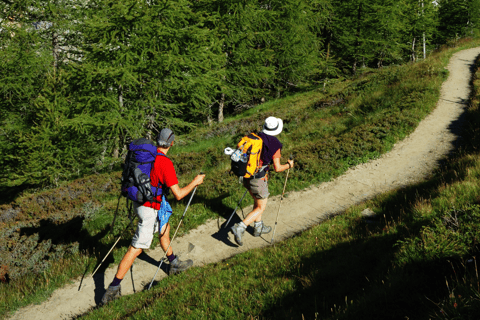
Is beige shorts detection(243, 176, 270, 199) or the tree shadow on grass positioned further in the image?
beige shorts detection(243, 176, 270, 199)

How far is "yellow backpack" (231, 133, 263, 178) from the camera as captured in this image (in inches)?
218

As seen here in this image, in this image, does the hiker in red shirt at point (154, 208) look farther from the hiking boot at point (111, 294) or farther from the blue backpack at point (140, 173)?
the blue backpack at point (140, 173)

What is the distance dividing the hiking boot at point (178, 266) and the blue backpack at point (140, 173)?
1.74 metres

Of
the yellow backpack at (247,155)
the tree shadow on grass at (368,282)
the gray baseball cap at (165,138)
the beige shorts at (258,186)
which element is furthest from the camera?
the beige shorts at (258,186)

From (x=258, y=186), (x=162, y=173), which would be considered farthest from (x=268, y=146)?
(x=162, y=173)

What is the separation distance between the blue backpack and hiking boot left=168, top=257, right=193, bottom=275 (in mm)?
1741

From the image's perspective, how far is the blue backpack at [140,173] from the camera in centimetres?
450

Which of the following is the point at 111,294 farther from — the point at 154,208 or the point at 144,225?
the point at 154,208

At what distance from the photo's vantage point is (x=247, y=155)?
5582mm

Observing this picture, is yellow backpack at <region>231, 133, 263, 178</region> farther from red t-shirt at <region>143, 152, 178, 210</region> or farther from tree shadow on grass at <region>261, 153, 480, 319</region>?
tree shadow on grass at <region>261, 153, 480, 319</region>

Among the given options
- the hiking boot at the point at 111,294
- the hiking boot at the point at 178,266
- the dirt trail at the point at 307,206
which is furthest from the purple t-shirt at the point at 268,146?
the hiking boot at the point at 111,294

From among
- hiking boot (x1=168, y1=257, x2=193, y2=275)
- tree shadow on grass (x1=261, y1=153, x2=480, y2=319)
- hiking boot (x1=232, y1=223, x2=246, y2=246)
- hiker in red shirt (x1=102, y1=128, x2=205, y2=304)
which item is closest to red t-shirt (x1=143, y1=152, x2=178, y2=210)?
hiker in red shirt (x1=102, y1=128, x2=205, y2=304)

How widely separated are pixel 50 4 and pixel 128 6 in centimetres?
659

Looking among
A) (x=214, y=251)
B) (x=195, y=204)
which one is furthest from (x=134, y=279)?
(x=195, y=204)
